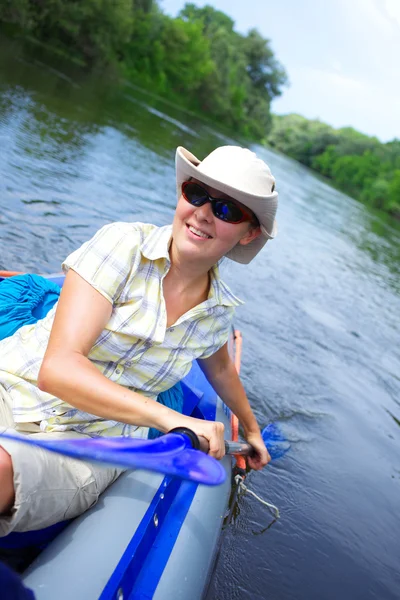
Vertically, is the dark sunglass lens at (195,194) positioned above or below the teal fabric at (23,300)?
above

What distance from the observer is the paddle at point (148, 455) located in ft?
4.73

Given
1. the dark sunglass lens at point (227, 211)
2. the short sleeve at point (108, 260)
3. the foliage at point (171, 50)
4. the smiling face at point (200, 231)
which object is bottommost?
the foliage at point (171, 50)

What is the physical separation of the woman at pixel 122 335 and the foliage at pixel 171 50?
23428mm

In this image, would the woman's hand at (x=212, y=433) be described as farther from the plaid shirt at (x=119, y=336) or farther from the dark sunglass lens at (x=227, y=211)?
the dark sunglass lens at (x=227, y=211)

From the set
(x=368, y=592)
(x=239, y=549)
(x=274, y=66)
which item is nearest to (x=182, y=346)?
(x=239, y=549)

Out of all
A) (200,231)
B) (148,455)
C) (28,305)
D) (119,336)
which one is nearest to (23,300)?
(28,305)

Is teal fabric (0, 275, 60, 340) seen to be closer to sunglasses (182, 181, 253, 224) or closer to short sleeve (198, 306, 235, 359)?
short sleeve (198, 306, 235, 359)

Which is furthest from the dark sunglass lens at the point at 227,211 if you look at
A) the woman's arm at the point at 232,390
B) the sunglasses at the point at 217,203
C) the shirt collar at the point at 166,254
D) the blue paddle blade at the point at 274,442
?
the blue paddle blade at the point at 274,442

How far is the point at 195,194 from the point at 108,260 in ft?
1.26

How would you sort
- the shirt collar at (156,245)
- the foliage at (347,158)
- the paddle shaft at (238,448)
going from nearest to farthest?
the shirt collar at (156,245), the paddle shaft at (238,448), the foliage at (347,158)

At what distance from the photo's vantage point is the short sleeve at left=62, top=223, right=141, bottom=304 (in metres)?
1.80

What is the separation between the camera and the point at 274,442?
158 inches

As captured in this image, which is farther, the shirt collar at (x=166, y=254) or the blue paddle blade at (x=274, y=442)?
the blue paddle blade at (x=274, y=442)

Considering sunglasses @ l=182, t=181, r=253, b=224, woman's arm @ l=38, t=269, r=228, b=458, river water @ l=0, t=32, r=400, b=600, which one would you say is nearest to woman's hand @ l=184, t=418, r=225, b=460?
woman's arm @ l=38, t=269, r=228, b=458
